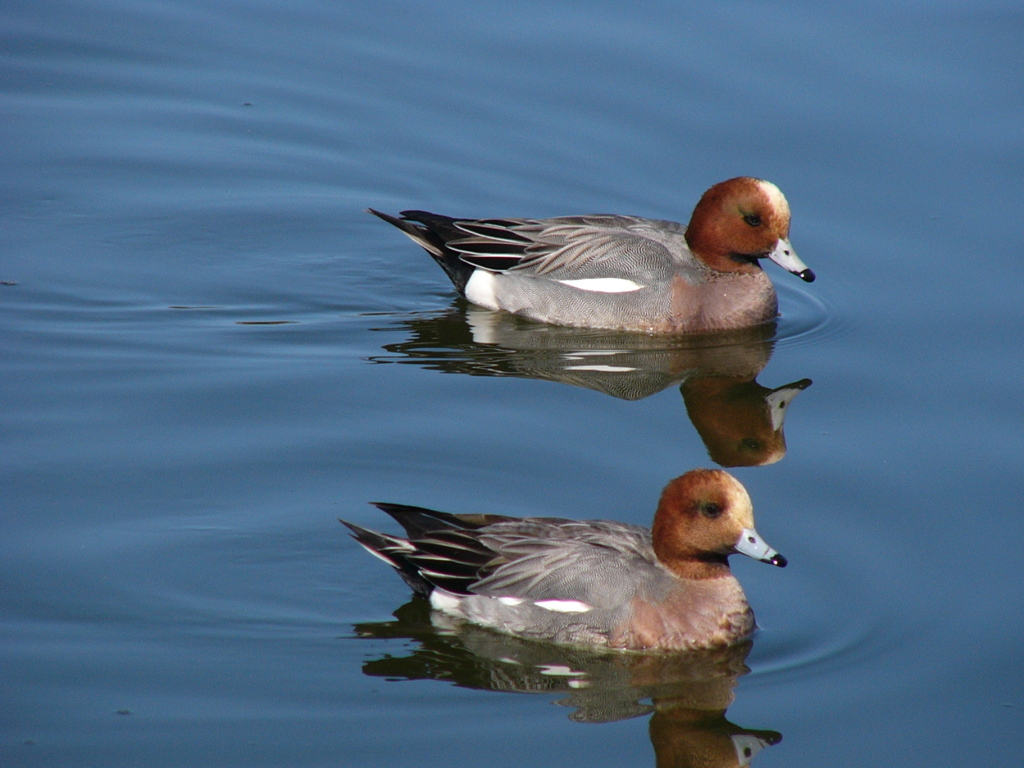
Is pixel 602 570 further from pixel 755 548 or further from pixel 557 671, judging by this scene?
pixel 755 548

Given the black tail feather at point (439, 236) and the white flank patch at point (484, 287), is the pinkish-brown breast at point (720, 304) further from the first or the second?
the black tail feather at point (439, 236)

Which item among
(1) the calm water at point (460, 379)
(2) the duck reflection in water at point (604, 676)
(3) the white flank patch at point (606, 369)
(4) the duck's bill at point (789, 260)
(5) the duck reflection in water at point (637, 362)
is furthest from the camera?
(4) the duck's bill at point (789, 260)

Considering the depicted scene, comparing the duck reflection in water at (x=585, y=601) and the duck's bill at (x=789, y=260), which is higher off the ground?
the duck's bill at (x=789, y=260)

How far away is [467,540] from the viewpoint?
22.3 feet

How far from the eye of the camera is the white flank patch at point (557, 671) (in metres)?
6.44

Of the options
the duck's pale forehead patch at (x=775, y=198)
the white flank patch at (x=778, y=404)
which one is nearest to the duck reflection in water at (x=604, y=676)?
the white flank patch at (x=778, y=404)

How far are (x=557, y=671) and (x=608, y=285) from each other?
4301 millimetres

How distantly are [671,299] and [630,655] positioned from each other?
4.09m

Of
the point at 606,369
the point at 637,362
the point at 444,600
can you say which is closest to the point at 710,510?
the point at 444,600

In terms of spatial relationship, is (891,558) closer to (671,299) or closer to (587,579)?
(587,579)

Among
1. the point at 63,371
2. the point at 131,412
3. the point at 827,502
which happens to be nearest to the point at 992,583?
the point at 827,502

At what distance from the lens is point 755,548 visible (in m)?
6.54

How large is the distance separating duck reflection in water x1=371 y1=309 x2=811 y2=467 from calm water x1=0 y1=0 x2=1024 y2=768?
0.04m

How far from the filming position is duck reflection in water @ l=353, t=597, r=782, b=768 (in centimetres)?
600
